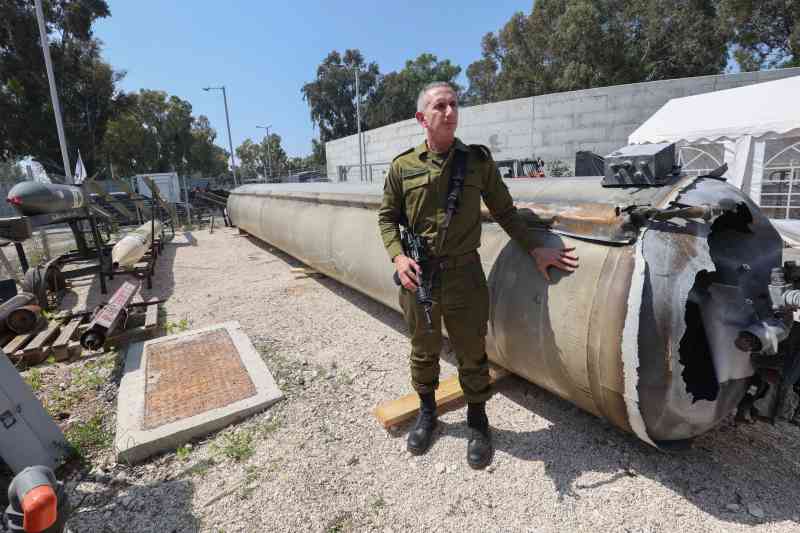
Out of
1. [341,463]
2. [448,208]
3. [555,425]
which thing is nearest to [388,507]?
[341,463]

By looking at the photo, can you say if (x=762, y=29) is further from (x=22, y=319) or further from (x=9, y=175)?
(x=9, y=175)

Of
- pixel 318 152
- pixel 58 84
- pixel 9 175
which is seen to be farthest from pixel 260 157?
pixel 9 175

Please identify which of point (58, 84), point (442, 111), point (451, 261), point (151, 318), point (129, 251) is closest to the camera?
point (442, 111)

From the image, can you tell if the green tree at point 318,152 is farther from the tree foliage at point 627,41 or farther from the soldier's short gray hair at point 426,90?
the soldier's short gray hair at point 426,90

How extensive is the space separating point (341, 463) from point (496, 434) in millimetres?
1007

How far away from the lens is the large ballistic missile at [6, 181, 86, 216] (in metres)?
5.41

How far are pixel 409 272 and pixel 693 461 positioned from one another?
1.94 m

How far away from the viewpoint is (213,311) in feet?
17.5

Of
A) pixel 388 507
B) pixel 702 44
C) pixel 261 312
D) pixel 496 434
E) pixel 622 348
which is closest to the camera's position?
pixel 622 348

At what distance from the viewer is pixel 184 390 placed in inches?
129

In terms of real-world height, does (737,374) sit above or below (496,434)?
Result: above

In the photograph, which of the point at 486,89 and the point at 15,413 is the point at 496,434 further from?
the point at 486,89

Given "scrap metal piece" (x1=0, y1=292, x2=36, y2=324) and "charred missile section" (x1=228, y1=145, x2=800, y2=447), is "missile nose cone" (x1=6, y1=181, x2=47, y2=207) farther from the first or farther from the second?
"charred missile section" (x1=228, y1=145, x2=800, y2=447)

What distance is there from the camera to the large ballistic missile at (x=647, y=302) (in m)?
1.90
